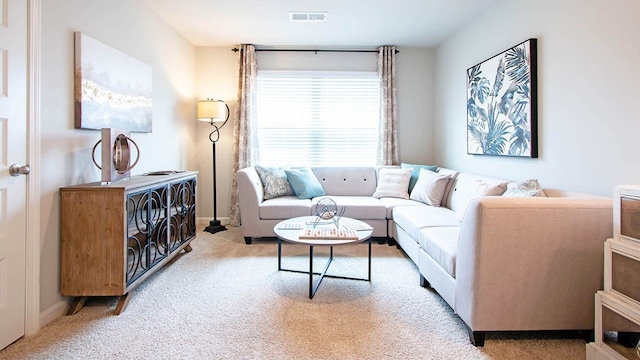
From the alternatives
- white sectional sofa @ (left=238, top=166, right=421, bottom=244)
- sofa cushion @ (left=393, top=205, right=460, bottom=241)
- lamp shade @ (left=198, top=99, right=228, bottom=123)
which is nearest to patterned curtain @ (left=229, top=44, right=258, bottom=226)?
lamp shade @ (left=198, top=99, right=228, bottom=123)

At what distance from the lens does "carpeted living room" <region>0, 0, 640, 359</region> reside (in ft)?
5.81

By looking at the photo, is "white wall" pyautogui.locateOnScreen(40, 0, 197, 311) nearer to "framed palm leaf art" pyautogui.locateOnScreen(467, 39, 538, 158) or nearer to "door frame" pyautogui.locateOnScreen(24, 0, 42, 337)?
"door frame" pyautogui.locateOnScreen(24, 0, 42, 337)

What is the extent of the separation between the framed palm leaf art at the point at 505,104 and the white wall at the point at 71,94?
11.2 ft

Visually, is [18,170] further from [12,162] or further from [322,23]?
[322,23]

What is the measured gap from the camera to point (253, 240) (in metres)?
3.92

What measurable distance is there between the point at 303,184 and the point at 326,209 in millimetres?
826

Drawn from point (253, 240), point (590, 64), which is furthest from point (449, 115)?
point (253, 240)

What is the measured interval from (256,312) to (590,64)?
2.72m

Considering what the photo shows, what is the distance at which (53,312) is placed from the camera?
2.09m

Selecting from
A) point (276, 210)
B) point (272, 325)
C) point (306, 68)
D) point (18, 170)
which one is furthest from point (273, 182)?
point (18, 170)

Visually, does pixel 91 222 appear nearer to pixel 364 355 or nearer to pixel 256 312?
pixel 256 312

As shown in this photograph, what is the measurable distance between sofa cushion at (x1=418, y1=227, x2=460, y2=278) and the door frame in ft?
8.13

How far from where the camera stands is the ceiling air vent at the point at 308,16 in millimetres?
3527

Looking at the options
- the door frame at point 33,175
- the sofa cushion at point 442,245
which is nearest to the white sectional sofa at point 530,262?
the sofa cushion at point 442,245
